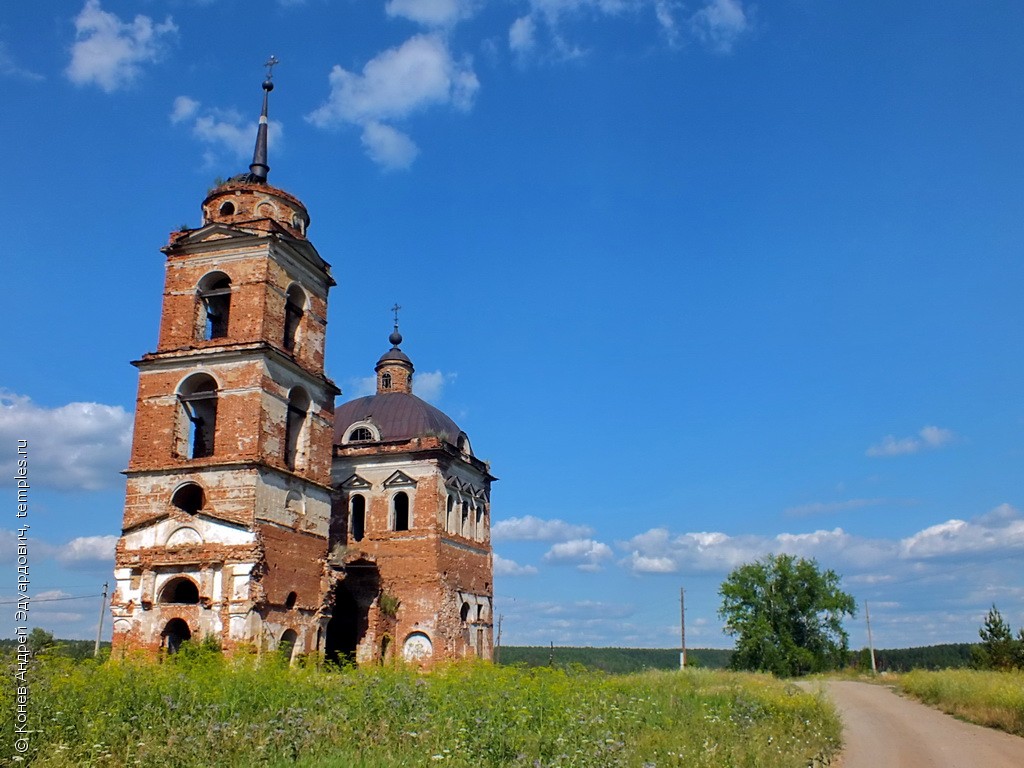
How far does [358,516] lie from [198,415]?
389 inches

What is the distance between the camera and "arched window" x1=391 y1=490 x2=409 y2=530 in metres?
33.3

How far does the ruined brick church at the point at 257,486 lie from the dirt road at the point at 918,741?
13696 millimetres

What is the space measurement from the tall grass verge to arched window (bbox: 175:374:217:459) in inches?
804

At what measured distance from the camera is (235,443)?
23203mm

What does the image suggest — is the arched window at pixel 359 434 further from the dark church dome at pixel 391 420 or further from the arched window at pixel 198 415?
the arched window at pixel 198 415

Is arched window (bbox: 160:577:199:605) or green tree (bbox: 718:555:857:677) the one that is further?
green tree (bbox: 718:555:857:677)

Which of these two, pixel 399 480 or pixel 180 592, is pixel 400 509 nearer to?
pixel 399 480

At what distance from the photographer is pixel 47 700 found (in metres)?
9.62

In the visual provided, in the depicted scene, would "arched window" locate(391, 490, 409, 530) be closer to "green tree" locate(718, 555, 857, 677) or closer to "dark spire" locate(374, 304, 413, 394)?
"dark spire" locate(374, 304, 413, 394)

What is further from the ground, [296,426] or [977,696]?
[296,426]

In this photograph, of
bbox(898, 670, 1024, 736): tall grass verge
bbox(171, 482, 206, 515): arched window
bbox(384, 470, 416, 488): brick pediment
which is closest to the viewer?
bbox(898, 670, 1024, 736): tall grass verge

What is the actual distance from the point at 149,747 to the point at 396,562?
24.2 metres

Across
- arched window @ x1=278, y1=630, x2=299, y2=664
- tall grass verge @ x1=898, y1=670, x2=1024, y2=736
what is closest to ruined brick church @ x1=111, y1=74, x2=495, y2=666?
arched window @ x1=278, y1=630, x2=299, y2=664

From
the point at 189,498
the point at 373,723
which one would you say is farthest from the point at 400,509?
the point at 373,723
